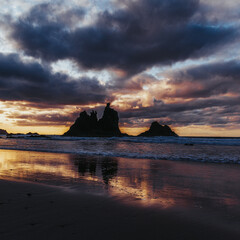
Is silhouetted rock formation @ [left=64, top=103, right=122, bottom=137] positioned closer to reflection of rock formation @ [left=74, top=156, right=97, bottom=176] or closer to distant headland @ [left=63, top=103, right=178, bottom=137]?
distant headland @ [left=63, top=103, right=178, bottom=137]

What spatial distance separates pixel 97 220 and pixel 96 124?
410 ft

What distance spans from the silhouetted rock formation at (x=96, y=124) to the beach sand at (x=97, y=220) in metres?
113

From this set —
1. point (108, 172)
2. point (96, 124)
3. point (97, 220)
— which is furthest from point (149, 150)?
point (96, 124)

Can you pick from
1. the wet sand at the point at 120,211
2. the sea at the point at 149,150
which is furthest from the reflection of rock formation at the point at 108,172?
the sea at the point at 149,150

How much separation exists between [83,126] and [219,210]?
121597 mm

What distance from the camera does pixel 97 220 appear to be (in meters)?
3.91

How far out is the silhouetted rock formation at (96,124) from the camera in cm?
12094

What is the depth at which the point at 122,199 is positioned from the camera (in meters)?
5.36

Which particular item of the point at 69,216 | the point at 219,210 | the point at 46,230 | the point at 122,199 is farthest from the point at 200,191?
the point at 46,230

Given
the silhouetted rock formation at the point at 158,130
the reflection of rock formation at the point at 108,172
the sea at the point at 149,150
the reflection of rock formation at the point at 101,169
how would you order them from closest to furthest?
1. the reflection of rock formation at the point at 108,172
2. the reflection of rock formation at the point at 101,169
3. the sea at the point at 149,150
4. the silhouetted rock formation at the point at 158,130

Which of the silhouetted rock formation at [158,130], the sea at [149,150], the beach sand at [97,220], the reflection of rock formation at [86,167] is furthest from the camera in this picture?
the silhouetted rock formation at [158,130]

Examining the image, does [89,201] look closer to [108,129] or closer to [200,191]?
[200,191]

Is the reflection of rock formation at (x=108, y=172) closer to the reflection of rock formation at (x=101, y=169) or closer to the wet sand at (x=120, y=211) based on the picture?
the reflection of rock formation at (x=101, y=169)

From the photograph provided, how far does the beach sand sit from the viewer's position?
3.34 metres
